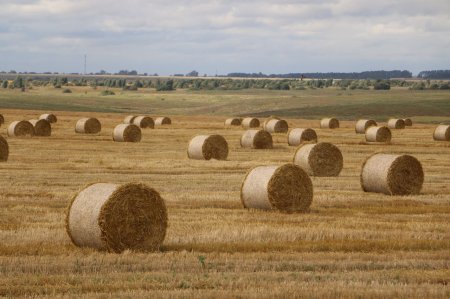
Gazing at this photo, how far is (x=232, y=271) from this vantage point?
12.4 metres

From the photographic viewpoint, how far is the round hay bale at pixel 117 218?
1398 cm

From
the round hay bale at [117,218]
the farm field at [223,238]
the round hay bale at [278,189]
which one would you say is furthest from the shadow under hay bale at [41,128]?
the round hay bale at [117,218]

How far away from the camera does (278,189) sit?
750 inches

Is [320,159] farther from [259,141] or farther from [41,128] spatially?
[41,128]

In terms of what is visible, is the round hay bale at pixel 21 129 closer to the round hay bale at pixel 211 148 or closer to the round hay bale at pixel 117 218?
the round hay bale at pixel 211 148

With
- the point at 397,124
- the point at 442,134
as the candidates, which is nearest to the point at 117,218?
the point at 442,134

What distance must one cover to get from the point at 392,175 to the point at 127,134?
2079 cm

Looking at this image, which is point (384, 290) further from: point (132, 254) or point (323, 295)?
point (132, 254)

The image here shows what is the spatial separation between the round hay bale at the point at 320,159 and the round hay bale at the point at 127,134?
15.3 m

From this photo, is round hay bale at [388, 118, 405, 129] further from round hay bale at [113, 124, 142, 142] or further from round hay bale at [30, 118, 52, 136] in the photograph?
round hay bale at [30, 118, 52, 136]

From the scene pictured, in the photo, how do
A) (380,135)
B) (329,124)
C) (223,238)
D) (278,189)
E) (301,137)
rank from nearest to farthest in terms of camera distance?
(223,238) → (278,189) → (301,137) → (380,135) → (329,124)

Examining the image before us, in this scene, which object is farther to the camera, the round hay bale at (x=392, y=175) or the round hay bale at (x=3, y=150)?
the round hay bale at (x=3, y=150)

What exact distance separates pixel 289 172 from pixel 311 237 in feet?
13.2

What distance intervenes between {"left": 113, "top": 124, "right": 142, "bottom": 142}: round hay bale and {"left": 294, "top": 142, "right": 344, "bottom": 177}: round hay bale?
15289 millimetres
